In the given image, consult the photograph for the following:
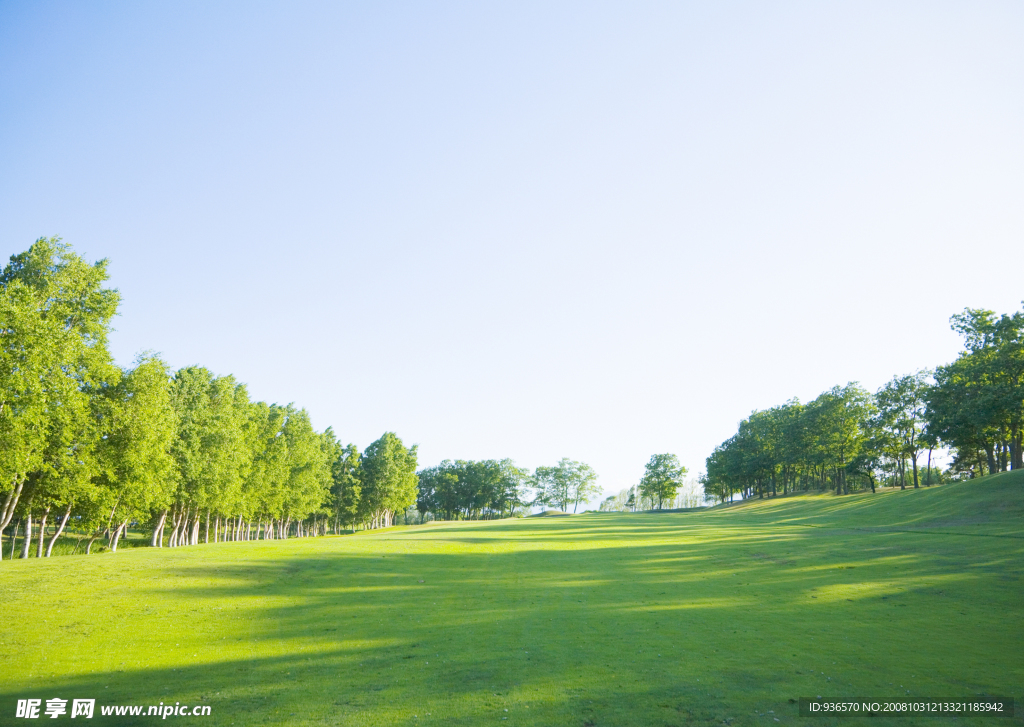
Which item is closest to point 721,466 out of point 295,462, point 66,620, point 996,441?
point 996,441

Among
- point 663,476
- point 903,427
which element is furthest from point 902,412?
point 663,476

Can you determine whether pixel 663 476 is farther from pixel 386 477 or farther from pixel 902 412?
pixel 386 477

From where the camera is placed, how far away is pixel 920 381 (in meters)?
78.0

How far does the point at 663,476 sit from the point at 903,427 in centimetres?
5975

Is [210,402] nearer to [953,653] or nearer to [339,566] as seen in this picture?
[339,566]

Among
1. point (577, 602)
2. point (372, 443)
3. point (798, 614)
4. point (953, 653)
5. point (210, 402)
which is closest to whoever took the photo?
point (953, 653)

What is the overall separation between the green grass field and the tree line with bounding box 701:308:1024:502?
29.8 m

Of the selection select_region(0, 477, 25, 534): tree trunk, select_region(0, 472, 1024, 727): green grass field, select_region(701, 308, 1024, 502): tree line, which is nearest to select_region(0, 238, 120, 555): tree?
select_region(0, 477, 25, 534): tree trunk

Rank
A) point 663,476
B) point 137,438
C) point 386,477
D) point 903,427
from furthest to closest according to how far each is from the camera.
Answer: point 663,476, point 386,477, point 903,427, point 137,438

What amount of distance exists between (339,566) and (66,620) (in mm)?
10334

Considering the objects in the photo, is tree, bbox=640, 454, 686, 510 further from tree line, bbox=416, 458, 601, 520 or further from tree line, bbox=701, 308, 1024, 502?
tree line, bbox=416, 458, 601, 520

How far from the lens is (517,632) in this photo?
1536cm

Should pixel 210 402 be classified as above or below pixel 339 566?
above

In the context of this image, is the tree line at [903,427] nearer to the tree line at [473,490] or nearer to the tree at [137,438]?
the tree line at [473,490]
